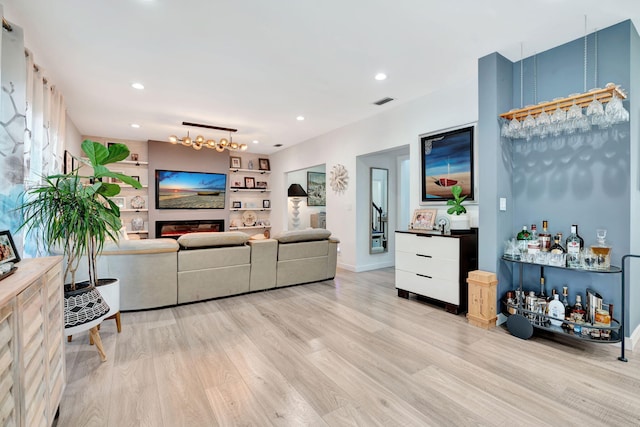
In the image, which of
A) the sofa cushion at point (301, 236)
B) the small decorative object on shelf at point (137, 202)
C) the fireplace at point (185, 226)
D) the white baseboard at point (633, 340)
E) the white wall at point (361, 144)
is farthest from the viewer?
the fireplace at point (185, 226)

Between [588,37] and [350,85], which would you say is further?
[350,85]

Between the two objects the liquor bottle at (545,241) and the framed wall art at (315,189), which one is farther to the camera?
the framed wall art at (315,189)

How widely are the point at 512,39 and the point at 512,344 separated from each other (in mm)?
2703

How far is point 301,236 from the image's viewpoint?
4223 millimetres

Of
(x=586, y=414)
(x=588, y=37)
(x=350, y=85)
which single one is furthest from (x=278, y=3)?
(x=586, y=414)

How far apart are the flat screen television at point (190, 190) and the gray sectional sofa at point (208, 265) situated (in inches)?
143

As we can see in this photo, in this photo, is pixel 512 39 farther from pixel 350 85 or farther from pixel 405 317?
pixel 405 317

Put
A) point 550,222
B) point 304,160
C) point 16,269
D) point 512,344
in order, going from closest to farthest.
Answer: point 16,269
point 512,344
point 550,222
point 304,160

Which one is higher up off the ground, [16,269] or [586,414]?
[16,269]

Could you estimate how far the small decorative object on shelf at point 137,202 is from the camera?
6.51 m

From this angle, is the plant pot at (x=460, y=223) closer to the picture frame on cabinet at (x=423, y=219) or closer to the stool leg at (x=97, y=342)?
the picture frame on cabinet at (x=423, y=219)

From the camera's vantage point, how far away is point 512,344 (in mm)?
2508

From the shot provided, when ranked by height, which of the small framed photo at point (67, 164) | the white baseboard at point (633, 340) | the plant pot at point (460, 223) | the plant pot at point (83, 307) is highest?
the small framed photo at point (67, 164)

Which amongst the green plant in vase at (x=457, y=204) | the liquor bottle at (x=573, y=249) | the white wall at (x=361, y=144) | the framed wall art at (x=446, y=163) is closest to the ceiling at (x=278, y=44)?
the white wall at (x=361, y=144)
